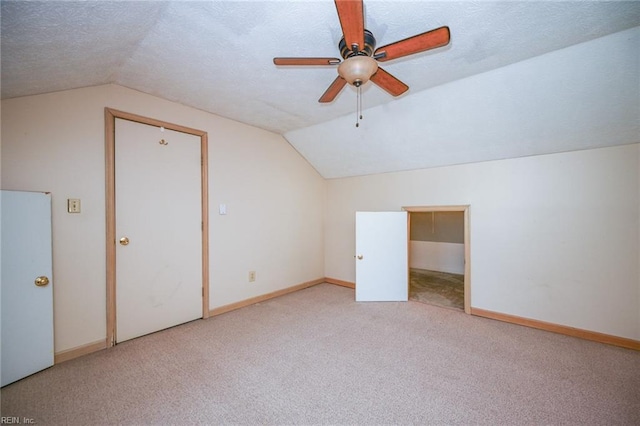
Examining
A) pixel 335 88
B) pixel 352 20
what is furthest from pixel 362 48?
pixel 335 88

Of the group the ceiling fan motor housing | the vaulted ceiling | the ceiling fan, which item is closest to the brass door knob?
the vaulted ceiling

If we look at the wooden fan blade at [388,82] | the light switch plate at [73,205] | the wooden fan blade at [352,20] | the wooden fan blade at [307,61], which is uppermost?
the wooden fan blade at [352,20]

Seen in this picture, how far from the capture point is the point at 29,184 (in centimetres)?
202

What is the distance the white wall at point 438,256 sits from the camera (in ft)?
18.1

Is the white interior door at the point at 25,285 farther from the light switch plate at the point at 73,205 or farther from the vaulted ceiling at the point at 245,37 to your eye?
the vaulted ceiling at the point at 245,37

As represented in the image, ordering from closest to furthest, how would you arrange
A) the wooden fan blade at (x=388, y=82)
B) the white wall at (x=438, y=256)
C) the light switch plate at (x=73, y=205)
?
the wooden fan blade at (x=388, y=82) < the light switch plate at (x=73, y=205) < the white wall at (x=438, y=256)

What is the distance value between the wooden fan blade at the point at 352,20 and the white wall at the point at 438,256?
4.65 metres

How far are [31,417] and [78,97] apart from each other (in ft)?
7.74

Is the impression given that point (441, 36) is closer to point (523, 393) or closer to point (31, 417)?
point (523, 393)

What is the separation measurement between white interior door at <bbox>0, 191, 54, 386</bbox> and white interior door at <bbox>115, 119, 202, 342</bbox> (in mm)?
484

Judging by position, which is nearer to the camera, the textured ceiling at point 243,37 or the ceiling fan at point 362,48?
the ceiling fan at point 362,48

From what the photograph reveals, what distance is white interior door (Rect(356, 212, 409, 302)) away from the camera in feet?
12.1

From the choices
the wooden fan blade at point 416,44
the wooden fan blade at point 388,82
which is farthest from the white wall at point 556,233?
the wooden fan blade at point 416,44

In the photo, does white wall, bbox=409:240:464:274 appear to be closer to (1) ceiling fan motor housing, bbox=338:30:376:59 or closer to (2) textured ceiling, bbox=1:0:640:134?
(2) textured ceiling, bbox=1:0:640:134
